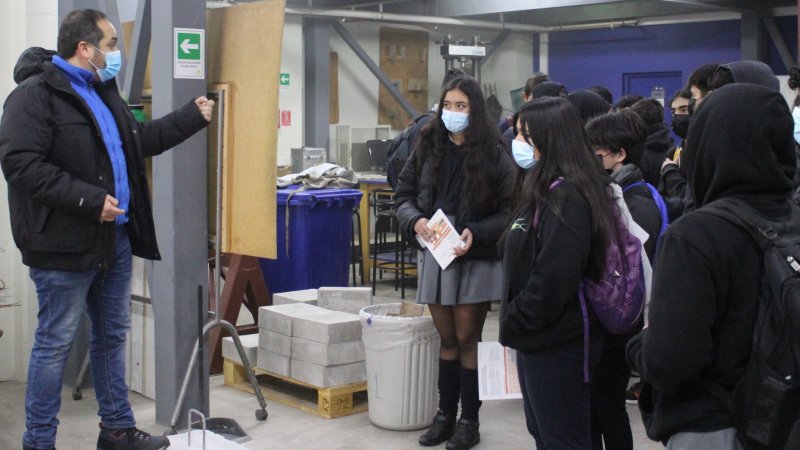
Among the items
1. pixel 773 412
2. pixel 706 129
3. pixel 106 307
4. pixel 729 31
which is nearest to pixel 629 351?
pixel 773 412

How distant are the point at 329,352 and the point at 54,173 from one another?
1.70m

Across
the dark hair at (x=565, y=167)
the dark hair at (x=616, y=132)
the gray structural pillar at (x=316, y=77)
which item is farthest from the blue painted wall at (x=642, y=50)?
the dark hair at (x=565, y=167)

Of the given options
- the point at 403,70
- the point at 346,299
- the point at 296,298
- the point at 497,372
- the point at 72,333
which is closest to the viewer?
the point at 72,333

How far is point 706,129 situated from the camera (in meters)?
1.87

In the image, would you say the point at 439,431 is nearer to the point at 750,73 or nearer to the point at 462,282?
the point at 462,282

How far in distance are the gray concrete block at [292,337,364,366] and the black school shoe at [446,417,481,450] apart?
2.42ft

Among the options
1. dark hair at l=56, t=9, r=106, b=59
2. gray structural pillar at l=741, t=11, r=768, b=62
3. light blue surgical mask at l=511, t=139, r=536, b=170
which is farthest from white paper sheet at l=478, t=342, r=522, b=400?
gray structural pillar at l=741, t=11, r=768, b=62

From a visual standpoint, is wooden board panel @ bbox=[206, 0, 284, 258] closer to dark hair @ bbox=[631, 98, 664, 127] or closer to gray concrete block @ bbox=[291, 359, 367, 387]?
gray concrete block @ bbox=[291, 359, 367, 387]

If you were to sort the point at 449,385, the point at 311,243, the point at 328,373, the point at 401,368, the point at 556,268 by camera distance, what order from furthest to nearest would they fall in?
the point at 311,243, the point at 328,373, the point at 401,368, the point at 449,385, the point at 556,268

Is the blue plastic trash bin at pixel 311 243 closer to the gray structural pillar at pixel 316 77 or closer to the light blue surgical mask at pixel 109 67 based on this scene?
the light blue surgical mask at pixel 109 67

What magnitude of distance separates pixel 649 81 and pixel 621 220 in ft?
37.4

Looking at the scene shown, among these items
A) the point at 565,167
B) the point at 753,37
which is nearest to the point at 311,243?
the point at 565,167

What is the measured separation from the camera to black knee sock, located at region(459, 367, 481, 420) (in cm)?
407

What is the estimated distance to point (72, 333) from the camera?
3572 millimetres
